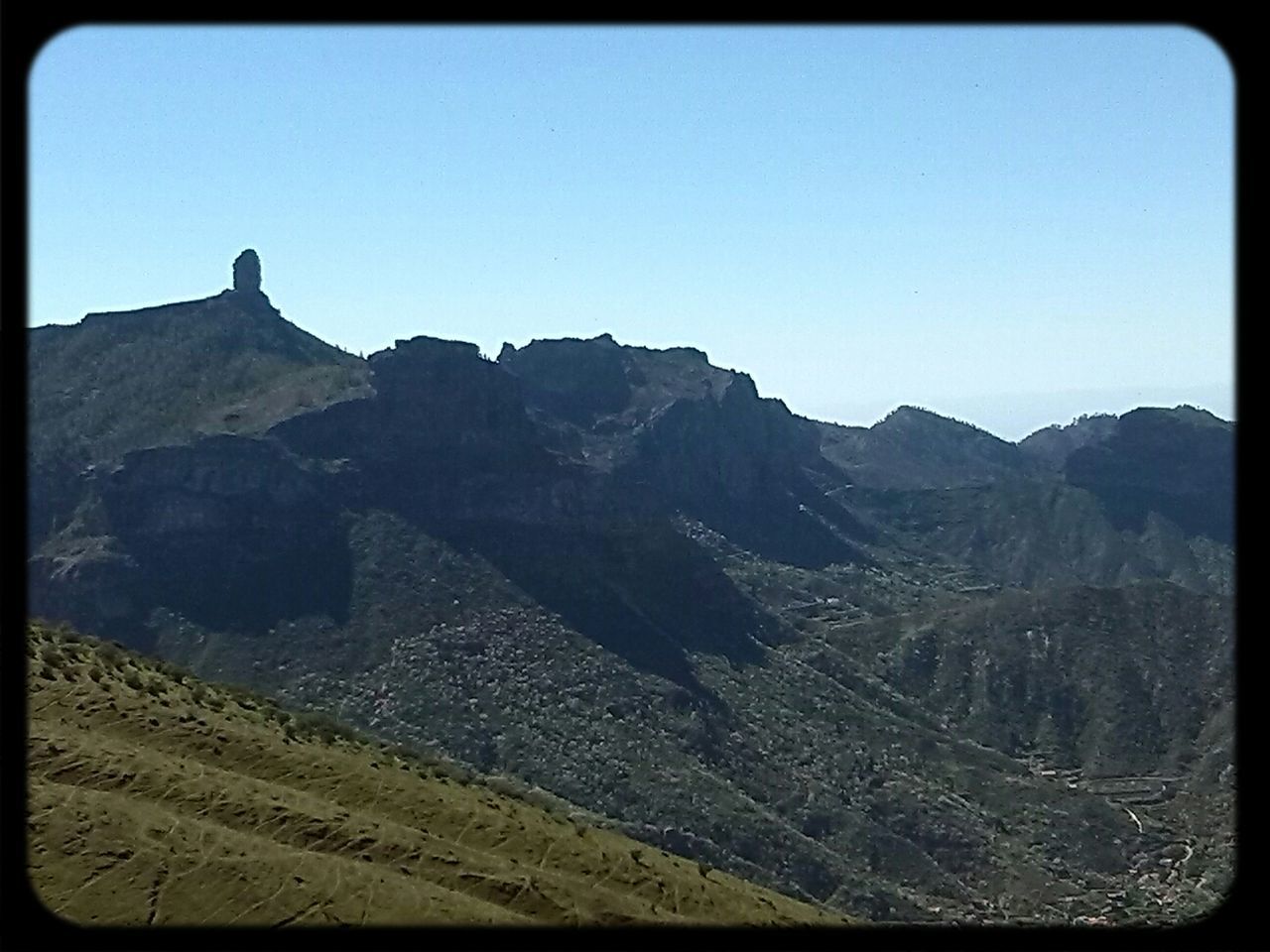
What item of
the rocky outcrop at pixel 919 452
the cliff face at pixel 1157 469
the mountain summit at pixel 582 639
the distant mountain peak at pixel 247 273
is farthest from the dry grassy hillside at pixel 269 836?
the rocky outcrop at pixel 919 452

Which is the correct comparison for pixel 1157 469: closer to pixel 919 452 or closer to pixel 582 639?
pixel 919 452

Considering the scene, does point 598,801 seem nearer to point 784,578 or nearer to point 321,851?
point 321,851

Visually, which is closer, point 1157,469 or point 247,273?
point 247,273

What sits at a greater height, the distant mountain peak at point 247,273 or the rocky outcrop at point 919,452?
the distant mountain peak at point 247,273

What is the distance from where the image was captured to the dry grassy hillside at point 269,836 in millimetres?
6168

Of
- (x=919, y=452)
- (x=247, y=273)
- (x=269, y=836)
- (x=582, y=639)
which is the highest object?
(x=247, y=273)

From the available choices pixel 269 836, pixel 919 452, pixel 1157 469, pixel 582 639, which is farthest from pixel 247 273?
pixel 919 452

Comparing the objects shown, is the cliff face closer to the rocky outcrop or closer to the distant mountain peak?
the rocky outcrop

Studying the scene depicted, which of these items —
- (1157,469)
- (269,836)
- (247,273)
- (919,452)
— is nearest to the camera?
(269,836)

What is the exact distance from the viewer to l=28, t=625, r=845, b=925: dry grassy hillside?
6.17 metres

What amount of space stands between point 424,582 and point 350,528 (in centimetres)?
552

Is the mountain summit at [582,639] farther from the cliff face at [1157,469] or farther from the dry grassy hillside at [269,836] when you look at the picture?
the cliff face at [1157,469]

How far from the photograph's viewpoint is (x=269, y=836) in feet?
25.5

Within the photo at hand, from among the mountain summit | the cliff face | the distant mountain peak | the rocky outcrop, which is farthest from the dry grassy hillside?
the rocky outcrop
